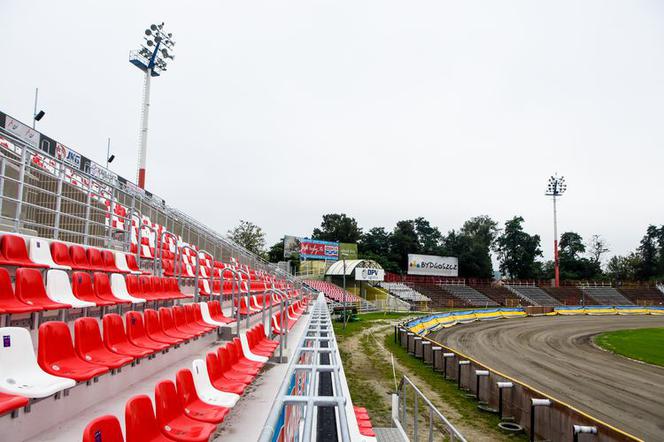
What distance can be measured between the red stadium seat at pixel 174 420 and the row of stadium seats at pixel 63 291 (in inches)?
67.5

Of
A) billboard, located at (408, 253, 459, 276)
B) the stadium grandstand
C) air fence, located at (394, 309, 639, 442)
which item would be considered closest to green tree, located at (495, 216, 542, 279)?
billboard, located at (408, 253, 459, 276)

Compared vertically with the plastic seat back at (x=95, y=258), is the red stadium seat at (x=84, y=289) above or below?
below

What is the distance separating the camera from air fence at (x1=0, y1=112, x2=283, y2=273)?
6844mm

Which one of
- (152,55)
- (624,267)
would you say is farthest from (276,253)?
(624,267)

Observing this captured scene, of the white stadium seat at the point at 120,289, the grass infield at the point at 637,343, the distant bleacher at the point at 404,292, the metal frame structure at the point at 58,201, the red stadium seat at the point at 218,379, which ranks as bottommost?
the grass infield at the point at 637,343

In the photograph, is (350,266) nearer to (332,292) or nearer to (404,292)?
(332,292)

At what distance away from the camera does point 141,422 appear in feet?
8.68

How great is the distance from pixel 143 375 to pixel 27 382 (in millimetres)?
1814

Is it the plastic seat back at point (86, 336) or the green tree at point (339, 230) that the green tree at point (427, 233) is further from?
the plastic seat back at point (86, 336)

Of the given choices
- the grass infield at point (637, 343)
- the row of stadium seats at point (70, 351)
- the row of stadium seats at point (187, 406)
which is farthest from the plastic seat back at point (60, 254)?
the grass infield at point (637, 343)

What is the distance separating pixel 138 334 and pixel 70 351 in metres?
1.19

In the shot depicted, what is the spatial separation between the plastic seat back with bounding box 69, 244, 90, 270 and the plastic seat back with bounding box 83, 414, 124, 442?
4.71 m

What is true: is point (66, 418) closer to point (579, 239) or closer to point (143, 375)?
point (143, 375)

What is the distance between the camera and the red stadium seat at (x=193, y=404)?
10.9 feet
